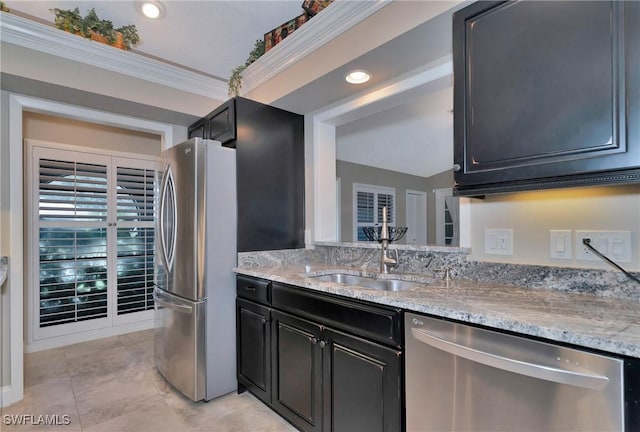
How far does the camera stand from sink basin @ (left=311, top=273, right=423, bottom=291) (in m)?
1.89

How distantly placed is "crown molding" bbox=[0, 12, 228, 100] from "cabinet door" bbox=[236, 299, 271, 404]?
185 cm

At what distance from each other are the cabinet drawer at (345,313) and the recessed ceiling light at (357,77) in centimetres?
135

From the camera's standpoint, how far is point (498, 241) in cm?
162

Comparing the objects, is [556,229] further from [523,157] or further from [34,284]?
[34,284]

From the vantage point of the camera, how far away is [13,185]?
2.21 m

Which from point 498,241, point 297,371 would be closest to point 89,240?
point 297,371

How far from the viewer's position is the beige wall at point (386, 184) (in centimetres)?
555

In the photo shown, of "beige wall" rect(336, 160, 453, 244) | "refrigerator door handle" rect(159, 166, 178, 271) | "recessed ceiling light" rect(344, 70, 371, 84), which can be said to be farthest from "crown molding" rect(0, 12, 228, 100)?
Result: "beige wall" rect(336, 160, 453, 244)

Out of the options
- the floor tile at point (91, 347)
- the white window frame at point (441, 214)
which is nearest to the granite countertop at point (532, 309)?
the floor tile at point (91, 347)

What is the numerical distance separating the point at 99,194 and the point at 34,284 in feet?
3.46

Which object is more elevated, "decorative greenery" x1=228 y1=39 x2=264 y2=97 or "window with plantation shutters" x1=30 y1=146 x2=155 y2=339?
"decorative greenery" x1=228 y1=39 x2=264 y2=97

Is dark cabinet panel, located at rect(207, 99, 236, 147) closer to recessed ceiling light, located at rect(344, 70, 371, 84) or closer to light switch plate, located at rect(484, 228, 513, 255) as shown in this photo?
recessed ceiling light, located at rect(344, 70, 371, 84)

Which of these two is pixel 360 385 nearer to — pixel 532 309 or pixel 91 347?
pixel 532 309

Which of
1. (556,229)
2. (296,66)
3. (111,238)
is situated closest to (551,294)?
(556,229)
